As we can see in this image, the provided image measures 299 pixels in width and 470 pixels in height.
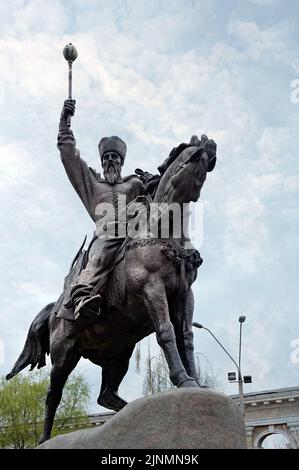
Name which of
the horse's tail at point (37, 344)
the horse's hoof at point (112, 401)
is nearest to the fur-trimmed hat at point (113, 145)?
the horse's tail at point (37, 344)

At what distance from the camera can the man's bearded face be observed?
8.20 metres

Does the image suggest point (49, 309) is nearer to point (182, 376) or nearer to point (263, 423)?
point (182, 376)

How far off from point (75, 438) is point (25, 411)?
23.7m

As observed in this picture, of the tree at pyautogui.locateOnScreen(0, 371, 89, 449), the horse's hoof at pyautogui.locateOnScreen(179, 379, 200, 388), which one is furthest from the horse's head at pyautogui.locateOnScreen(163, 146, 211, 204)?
the tree at pyautogui.locateOnScreen(0, 371, 89, 449)

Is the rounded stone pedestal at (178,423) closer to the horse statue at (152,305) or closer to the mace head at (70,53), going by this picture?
the horse statue at (152,305)

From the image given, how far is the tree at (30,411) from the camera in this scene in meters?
27.9

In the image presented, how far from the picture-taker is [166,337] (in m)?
6.27

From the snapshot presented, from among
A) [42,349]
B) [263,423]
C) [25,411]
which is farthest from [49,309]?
[263,423]

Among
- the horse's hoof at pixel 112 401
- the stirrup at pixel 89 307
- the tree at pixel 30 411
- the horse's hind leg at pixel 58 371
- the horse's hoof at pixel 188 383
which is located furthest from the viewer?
the tree at pixel 30 411

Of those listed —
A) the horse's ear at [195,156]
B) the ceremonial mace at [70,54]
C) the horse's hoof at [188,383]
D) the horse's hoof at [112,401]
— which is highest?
the ceremonial mace at [70,54]

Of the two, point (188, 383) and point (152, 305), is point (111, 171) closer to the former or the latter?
point (152, 305)

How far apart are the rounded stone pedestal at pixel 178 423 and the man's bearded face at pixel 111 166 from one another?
338 centimetres

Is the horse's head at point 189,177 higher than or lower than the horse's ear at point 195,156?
lower

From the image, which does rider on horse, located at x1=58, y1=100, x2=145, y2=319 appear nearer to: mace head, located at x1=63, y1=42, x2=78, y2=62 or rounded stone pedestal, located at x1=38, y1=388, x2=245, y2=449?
mace head, located at x1=63, y1=42, x2=78, y2=62
